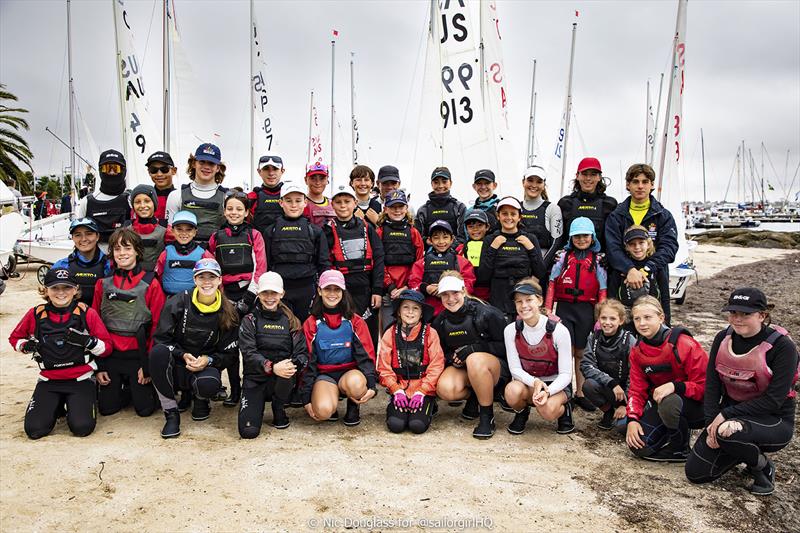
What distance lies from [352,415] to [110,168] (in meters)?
3.46

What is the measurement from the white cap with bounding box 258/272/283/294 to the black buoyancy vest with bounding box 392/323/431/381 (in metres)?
1.09

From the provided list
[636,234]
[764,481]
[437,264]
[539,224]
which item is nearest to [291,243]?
[437,264]

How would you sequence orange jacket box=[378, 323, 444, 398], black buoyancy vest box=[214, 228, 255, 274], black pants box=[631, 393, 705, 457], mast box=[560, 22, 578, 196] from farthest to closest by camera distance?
mast box=[560, 22, 578, 196] → black buoyancy vest box=[214, 228, 255, 274] → orange jacket box=[378, 323, 444, 398] → black pants box=[631, 393, 705, 457]

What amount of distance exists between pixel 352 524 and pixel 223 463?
1.30 meters

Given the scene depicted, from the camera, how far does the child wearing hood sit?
5.10 m

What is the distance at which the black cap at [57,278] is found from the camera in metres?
4.57

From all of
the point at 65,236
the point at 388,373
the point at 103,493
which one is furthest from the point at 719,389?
the point at 65,236

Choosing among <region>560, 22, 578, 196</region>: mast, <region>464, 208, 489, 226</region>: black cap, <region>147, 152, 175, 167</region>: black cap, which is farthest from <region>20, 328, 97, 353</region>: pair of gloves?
<region>560, 22, 578, 196</region>: mast

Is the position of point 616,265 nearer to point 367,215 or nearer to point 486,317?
point 486,317

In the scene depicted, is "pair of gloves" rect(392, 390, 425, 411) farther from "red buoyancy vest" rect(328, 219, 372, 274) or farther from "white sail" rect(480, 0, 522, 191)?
"white sail" rect(480, 0, 522, 191)

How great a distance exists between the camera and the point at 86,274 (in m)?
5.07

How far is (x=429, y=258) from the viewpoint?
5.39 m

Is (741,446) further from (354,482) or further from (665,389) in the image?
(354,482)

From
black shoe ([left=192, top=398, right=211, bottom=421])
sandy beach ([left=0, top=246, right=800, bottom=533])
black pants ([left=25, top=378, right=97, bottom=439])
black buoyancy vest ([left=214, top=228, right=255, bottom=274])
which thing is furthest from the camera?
black buoyancy vest ([left=214, top=228, right=255, bottom=274])
